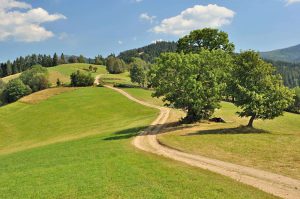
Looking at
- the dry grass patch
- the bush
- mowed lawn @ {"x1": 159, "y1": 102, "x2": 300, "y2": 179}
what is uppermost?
the bush

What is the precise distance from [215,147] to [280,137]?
8.92m

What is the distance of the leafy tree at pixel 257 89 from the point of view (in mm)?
46812

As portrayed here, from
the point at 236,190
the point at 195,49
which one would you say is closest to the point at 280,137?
the point at 236,190

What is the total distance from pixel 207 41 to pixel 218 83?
29.0 m

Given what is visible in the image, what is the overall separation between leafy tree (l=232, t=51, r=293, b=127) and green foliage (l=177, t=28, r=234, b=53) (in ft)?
105

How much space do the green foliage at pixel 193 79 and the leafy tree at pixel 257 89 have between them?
168 inches

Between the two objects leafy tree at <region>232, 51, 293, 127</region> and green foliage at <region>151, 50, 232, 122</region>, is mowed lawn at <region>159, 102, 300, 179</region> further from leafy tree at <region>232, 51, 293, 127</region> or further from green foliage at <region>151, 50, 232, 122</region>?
green foliage at <region>151, 50, 232, 122</region>

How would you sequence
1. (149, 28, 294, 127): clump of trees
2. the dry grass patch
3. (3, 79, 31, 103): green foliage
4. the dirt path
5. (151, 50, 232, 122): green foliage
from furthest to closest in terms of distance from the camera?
1. (3, 79, 31, 103): green foliage
2. the dry grass patch
3. (151, 50, 232, 122): green foliage
4. (149, 28, 294, 127): clump of trees
5. the dirt path

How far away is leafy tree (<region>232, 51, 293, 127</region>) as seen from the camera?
46.8 m

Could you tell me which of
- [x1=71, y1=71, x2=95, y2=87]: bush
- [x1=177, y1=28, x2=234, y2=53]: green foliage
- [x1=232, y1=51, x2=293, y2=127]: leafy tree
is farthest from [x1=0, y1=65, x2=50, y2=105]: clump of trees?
[x1=232, y1=51, x2=293, y2=127]: leafy tree

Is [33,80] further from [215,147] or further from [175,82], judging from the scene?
[215,147]

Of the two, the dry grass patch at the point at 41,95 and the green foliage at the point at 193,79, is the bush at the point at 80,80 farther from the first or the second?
the green foliage at the point at 193,79

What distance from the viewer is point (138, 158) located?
3372cm

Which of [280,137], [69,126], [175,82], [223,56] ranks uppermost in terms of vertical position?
[223,56]
